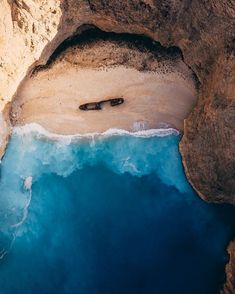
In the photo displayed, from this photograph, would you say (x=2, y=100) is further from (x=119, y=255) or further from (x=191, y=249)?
(x=191, y=249)

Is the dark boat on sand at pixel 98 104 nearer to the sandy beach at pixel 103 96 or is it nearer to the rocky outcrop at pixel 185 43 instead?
the sandy beach at pixel 103 96

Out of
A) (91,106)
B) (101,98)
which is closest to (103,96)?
(101,98)

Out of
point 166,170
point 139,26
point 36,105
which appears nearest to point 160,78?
point 139,26

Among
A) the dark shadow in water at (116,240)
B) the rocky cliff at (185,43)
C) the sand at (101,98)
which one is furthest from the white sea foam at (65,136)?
the dark shadow in water at (116,240)

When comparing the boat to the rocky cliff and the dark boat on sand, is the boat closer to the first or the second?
the dark boat on sand

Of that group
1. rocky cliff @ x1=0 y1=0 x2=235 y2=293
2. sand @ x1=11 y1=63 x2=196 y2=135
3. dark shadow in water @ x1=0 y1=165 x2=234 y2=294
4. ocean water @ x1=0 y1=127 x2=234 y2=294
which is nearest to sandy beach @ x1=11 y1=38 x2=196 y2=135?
sand @ x1=11 y1=63 x2=196 y2=135

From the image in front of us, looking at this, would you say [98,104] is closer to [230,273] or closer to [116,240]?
[116,240]
